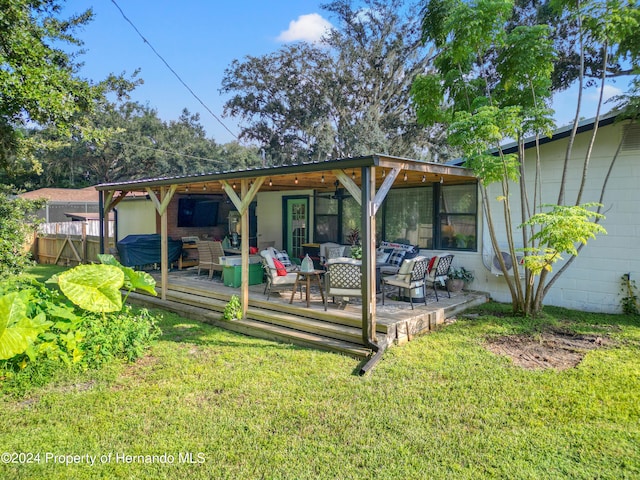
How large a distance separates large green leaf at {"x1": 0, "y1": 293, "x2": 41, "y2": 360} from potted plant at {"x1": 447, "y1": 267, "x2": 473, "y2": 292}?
21.2 ft

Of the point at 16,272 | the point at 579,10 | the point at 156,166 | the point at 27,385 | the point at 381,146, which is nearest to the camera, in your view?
the point at 27,385

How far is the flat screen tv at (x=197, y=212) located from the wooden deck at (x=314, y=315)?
392 centimetres

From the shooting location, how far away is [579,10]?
5.71 meters

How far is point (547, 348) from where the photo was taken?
5.07 metres

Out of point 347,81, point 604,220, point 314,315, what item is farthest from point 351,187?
point 347,81

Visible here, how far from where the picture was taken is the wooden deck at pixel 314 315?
5.30m

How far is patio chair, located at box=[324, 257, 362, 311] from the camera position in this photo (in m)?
5.70

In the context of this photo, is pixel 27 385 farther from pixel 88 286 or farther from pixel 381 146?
pixel 381 146

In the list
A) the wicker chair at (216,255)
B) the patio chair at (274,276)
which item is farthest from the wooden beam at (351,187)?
the wicker chair at (216,255)

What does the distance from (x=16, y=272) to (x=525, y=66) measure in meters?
9.23

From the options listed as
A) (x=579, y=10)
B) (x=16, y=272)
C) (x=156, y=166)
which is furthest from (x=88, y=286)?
(x=156, y=166)

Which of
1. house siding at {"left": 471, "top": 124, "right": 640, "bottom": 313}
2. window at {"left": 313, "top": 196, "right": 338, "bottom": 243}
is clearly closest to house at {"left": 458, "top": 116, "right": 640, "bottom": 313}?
house siding at {"left": 471, "top": 124, "right": 640, "bottom": 313}

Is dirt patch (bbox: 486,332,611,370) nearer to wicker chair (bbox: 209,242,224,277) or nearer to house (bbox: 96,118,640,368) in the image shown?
house (bbox: 96,118,640,368)

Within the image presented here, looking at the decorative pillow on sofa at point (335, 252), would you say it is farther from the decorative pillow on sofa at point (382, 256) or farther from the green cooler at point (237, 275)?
the green cooler at point (237, 275)
